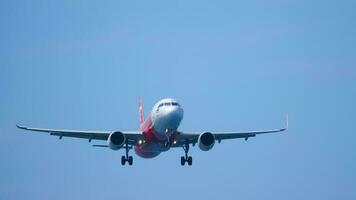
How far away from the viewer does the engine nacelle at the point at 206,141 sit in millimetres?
81500

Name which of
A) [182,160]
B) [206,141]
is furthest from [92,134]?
[206,141]

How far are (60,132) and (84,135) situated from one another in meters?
2.37

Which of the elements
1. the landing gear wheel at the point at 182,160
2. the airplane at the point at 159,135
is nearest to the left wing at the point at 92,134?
the airplane at the point at 159,135

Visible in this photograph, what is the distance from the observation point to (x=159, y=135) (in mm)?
80375

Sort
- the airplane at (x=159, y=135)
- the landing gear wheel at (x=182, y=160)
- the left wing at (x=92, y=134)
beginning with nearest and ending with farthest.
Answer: the airplane at (x=159, y=135) < the left wing at (x=92, y=134) < the landing gear wheel at (x=182, y=160)

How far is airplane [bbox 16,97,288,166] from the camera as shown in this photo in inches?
3063

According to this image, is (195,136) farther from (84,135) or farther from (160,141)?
(84,135)

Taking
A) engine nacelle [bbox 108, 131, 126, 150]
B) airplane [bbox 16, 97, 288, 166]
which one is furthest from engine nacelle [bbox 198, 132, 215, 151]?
engine nacelle [bbox 108, 131, 126, 150]

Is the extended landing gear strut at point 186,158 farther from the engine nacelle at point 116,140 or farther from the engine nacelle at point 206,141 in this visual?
the engine nacelle at point 116,140

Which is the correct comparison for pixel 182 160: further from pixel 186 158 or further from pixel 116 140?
pixel 116 140

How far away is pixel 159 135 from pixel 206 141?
4.41m

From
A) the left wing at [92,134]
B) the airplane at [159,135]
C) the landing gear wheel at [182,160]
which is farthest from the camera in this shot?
the landing gear wheel at [182,160]

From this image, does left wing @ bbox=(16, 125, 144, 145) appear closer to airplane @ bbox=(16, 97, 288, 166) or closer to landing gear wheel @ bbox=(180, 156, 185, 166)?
airplane @ bbox=(16, 97, 288, 166)

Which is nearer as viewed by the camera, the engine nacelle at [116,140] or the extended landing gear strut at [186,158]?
the engine nacelle at [116,140]
